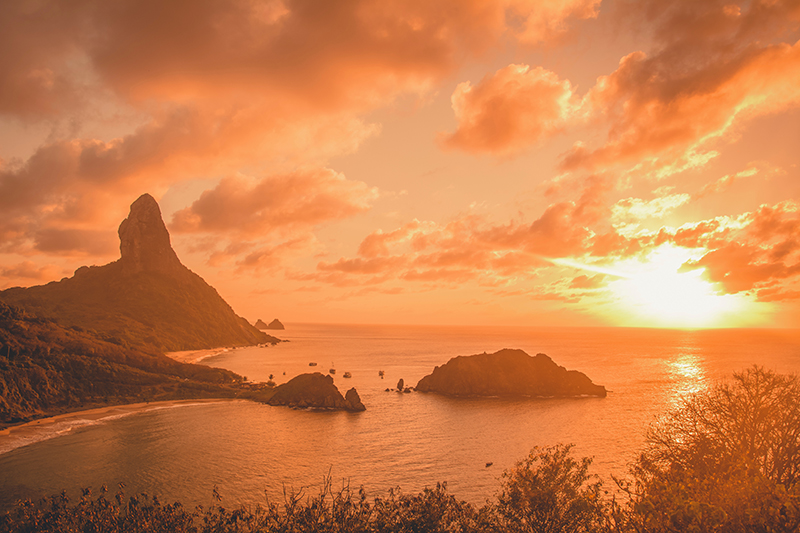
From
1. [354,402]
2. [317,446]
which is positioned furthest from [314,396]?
[317,446]

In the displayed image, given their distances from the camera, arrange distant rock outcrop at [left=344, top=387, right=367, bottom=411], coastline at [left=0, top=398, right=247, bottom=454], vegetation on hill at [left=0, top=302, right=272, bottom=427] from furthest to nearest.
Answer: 1. distant rock outcrop at [left=344, top=387, right=367, bottom=411]
2. vegetation on hill at [left=0, top=302, right=272, bottom=427]
3. coastline at [left=0, top=398, right=247, bottom=454]

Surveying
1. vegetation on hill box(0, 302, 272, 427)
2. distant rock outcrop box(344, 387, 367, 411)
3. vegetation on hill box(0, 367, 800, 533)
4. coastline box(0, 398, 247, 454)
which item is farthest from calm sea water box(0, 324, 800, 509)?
vegetation on hill box(0, 367, 800, 533)

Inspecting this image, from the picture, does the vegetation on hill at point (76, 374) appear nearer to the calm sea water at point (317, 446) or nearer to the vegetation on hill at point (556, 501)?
→ the calm sea water at point (317, 446)

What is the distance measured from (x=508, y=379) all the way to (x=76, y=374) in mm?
116893

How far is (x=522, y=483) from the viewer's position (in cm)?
3309

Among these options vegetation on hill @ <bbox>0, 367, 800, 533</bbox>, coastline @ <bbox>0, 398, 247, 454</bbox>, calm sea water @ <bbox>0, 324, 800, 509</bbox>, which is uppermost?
vegetation on hill @ <bbox>0, 367, 800, 533</bbox>

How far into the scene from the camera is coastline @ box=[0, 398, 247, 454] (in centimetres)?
7056

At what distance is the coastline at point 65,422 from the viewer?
232ft

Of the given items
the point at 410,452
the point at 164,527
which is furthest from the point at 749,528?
the point at 410,452

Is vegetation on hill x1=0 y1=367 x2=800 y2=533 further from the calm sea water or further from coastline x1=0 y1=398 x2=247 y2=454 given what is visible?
coastline x1=0 y1=398 x2=247 y2=454

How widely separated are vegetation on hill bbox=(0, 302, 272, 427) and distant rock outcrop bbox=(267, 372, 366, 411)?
12.7 m

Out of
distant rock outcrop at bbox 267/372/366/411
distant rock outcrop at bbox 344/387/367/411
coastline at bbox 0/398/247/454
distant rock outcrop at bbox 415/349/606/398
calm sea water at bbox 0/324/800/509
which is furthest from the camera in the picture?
distant rock outcrop at bbox 415/349/606/398

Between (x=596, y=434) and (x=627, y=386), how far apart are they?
66875mm

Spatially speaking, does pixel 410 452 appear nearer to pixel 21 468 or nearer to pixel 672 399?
pixel 21 468
